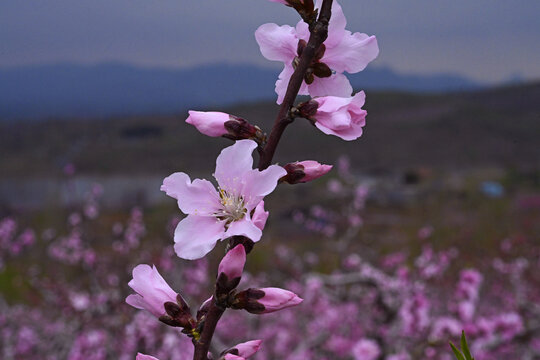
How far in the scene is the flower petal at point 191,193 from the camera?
3.03ft

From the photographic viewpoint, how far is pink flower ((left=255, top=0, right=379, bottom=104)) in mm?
1022

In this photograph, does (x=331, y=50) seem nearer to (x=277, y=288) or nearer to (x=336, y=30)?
(x=336, y=30)

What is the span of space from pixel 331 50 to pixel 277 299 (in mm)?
500

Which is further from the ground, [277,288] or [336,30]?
[336,30]

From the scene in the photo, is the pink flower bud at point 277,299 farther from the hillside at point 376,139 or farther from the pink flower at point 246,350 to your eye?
the hillside at point 376,139

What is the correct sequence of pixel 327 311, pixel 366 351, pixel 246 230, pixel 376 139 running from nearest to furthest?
pixel 246 230
pixel 366 351
pixel 327 311
pixel 376 139

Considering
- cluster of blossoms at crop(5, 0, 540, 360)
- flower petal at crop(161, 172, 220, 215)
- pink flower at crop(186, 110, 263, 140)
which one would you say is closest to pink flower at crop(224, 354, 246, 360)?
cluster of blossoms at crop(5, 0, 540, 360)

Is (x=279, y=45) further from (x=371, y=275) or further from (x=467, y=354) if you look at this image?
(x=371, y=275)

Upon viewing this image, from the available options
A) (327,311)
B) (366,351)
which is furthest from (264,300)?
(327,311)

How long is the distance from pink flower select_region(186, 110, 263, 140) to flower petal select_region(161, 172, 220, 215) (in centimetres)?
9

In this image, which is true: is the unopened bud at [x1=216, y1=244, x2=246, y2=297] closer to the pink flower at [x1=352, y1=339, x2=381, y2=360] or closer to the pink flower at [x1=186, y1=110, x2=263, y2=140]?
the pink flower at [x1=186, y1=110, x2=263, y2=140]

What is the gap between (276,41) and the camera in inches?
40.8

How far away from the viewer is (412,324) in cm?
403

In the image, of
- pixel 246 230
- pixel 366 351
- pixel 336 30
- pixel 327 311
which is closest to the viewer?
pixel 246 230
